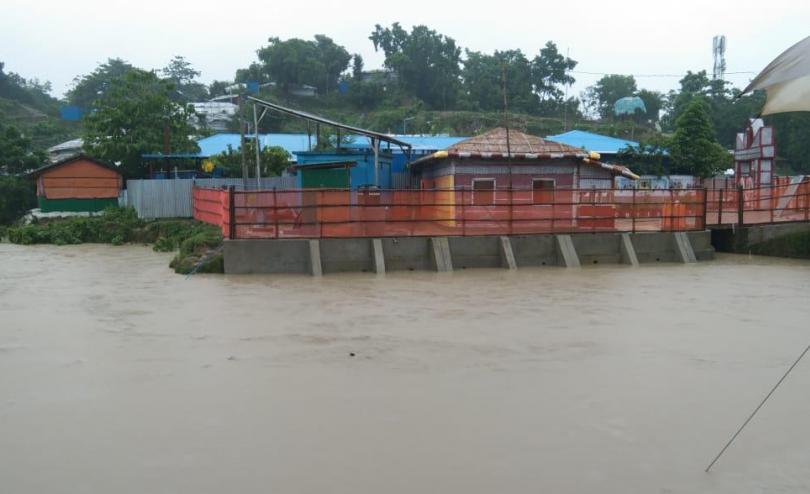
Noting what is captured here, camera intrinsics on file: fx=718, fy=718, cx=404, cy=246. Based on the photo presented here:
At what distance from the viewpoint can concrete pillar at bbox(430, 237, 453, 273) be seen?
59.9ft

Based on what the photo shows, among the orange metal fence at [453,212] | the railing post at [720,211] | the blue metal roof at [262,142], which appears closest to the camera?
the orange metal fence at [453,212]

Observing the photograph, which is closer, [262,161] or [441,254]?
[441,254]

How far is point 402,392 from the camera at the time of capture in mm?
7473

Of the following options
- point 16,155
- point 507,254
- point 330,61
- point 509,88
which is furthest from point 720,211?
point 330,61

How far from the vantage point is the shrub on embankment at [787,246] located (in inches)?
792

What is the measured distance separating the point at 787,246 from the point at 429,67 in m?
57.4

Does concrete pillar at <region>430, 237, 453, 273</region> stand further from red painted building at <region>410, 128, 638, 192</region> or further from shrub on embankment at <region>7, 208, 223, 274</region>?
shrub on embankment at <region>7, 208, 223, 274</region>

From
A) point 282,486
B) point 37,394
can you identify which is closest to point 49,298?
point 37,394

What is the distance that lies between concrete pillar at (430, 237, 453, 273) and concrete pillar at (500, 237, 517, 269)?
143cm

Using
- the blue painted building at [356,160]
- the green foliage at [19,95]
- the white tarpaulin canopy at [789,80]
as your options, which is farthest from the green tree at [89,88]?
the white tarpaulin canopy at [789,80]

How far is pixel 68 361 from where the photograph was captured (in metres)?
8.91

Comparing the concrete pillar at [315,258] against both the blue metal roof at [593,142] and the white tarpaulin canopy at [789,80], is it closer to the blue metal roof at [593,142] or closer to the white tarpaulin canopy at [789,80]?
the white tarpaulin canopy at [789,80]

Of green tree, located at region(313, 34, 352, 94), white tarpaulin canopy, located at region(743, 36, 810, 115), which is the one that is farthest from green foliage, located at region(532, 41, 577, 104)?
white tarpaulin canopy, located at region(743, 36, 810, 115)

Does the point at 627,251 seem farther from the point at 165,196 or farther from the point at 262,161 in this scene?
the point at 165,196
